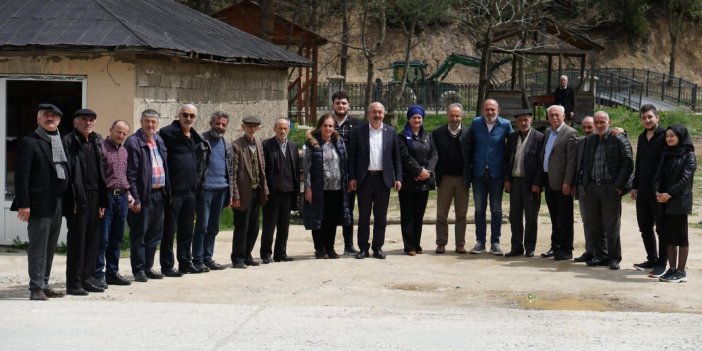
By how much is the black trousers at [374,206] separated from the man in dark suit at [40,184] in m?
4.06

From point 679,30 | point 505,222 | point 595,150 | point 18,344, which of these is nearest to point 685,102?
point 679,30

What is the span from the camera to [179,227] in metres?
11.3

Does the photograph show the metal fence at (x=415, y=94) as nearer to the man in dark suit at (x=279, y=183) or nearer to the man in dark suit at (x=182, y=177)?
the man in dark suit at (x=279, y=183)

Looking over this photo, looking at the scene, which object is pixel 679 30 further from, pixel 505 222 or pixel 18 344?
pixel 18 344

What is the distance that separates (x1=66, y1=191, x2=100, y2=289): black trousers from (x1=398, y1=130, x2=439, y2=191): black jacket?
13.3 ft

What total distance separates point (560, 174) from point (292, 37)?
2079cm

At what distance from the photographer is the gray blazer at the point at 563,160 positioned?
12.5 meters

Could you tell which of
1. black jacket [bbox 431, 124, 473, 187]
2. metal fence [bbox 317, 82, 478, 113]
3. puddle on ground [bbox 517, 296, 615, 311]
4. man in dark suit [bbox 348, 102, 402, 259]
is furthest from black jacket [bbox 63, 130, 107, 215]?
metal fence [bbox 317, 82, 478, 113]

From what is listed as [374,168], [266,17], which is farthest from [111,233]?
[266,17]

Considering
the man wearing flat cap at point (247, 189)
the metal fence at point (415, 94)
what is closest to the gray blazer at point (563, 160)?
the man wearing flat cap at point (247, 189)

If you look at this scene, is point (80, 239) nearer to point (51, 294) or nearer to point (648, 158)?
point (51, 294)

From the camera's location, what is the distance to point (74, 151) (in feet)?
32.2

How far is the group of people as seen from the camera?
9.88 m

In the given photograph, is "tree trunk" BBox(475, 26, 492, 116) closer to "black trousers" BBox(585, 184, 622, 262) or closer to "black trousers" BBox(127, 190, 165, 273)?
"black trousers" BBox(585, 184, 622, 262)
